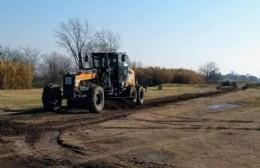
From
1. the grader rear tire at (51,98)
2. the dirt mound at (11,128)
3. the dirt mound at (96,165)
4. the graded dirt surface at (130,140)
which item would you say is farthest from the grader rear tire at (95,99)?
the dirt mound at (96,165)

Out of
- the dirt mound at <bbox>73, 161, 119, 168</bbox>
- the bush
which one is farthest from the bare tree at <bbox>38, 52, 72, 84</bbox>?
the dirt mound at <bbox>73, 161, 119, 168</bbox>

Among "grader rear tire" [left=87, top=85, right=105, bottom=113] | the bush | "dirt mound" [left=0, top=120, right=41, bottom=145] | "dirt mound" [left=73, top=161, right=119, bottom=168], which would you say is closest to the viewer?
"dirt mound" [left=73, top=161, right=119, bottom=168]

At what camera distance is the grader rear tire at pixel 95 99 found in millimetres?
22016

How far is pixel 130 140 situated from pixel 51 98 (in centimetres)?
998

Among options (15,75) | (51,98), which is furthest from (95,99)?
(15,75)

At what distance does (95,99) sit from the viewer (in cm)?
2231

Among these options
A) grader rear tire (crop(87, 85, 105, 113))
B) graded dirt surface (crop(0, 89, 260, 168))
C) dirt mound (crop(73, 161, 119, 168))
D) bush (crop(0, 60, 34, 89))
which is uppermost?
bush (crop(0, 60, 34, 89))

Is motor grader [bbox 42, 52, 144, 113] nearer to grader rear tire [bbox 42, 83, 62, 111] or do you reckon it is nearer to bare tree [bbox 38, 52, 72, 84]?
grader rear tire [bbox 42, 83, 62, 111]

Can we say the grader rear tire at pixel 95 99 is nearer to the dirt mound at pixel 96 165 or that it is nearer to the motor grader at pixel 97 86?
the motor grader at pixel 97 86

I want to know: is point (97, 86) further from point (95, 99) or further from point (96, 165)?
point (96, 165)

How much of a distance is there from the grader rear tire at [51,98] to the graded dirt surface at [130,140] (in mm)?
1580

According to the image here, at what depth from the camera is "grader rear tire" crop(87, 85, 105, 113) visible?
2202cm

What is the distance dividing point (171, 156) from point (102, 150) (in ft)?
6.13

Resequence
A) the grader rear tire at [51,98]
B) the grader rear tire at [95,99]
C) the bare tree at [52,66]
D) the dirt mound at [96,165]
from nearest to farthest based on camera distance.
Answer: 1. the dirt mound at [96,165]
2. the grader rear tire at [95,99]
3. the grader rear tire at [51,98]
4. the bare tree at [52,66]
